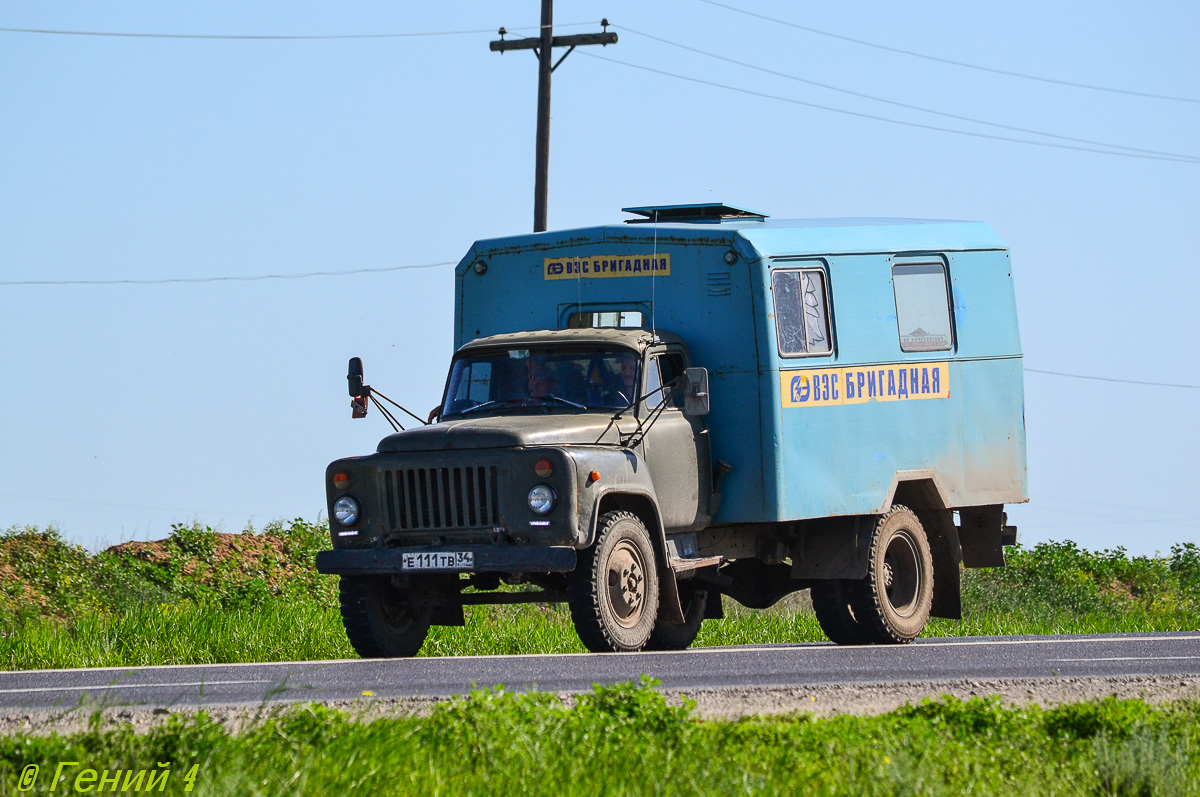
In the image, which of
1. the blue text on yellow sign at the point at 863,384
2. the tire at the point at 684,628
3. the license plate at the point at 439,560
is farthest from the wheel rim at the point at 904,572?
the license plate at the point at 439,560

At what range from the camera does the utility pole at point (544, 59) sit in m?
26.2

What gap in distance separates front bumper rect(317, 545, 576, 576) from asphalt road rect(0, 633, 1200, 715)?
2.11ft

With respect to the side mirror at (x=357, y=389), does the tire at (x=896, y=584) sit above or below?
below

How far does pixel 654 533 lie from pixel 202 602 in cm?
841

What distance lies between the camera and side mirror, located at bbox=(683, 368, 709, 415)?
1308 centimetres

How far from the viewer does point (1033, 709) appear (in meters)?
8.47

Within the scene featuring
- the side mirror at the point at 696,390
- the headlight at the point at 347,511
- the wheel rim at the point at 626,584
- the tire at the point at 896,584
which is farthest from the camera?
the tire at the point at 896,584

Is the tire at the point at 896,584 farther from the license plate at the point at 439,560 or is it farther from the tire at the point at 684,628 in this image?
the license plate at the point at 439,560

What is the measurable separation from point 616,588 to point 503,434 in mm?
1434

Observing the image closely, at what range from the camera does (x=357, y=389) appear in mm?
14289

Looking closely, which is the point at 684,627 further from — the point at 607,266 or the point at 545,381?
the point at 607,266

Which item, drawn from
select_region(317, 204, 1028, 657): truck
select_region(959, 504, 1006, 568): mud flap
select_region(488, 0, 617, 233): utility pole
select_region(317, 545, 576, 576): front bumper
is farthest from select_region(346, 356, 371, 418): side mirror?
select_region(488, 0, 617, 233): utility pole

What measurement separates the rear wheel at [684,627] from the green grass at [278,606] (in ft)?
2.57

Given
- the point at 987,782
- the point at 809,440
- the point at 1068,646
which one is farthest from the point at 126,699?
the point at 1068,646
